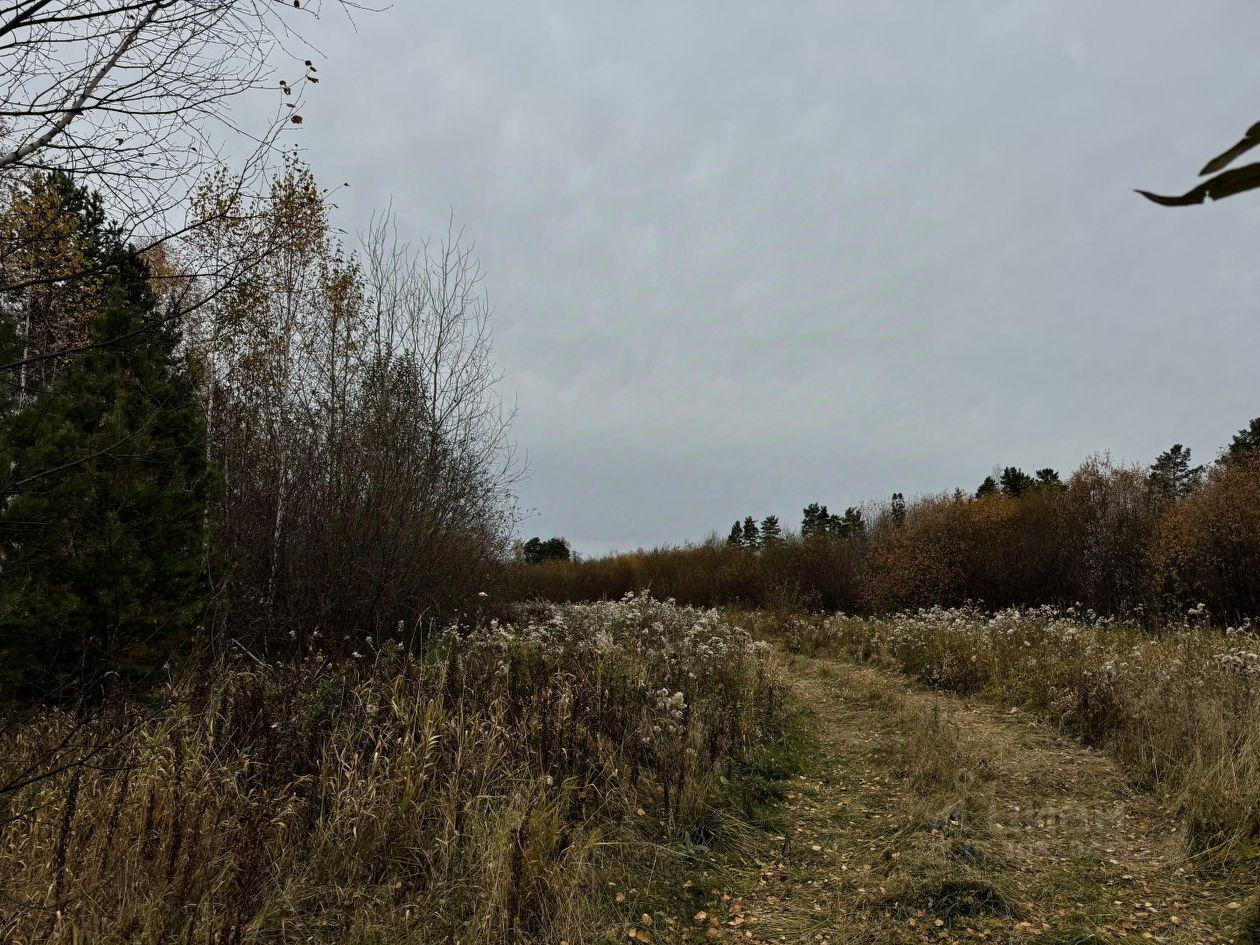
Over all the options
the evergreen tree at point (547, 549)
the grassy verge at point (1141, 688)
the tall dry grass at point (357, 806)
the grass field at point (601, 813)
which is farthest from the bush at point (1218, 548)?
the evergreen tree at point (547, 549)

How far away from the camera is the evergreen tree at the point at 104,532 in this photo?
5.55m

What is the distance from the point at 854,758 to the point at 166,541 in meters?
6.79

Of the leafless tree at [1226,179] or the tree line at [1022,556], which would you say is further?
the tree line at [1022,556]

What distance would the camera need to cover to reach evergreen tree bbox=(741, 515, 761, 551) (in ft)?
78.5

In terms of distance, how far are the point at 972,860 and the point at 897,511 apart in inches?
759

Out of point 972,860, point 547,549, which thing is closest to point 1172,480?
point 972,860

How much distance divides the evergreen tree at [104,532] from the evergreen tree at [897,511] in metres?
18.7

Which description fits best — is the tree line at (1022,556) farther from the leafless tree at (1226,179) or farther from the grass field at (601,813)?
the leafless tree at (1226,179)

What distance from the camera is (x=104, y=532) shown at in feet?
19.3

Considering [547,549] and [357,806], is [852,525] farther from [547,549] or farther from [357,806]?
[357,806]

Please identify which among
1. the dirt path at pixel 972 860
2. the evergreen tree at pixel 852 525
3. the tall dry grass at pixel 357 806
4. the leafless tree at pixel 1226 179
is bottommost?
the dirt path at pixel 972 860

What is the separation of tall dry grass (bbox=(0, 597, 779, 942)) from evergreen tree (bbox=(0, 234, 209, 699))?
1082 millimetres

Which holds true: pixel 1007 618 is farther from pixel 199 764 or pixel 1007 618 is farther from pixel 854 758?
pixel 199 764

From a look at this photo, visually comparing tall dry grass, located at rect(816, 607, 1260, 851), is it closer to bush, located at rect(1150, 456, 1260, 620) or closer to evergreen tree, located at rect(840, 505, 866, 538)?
bush, located at rect(1150, 456, 1260, 620)
